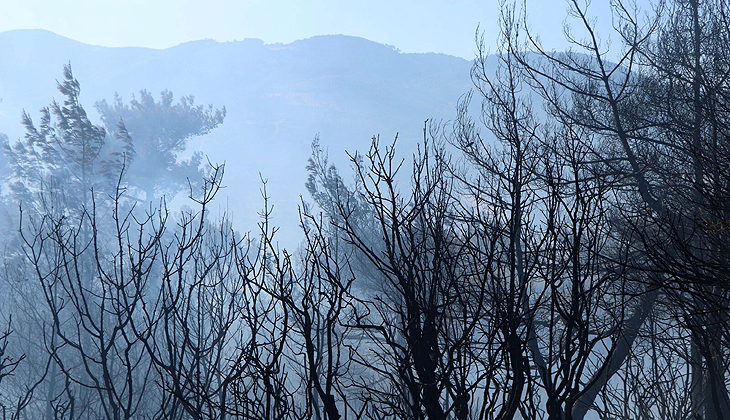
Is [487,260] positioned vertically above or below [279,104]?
below

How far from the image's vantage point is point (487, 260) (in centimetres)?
257

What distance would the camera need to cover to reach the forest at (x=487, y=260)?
2361 millimetres

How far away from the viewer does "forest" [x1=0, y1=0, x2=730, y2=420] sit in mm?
2361

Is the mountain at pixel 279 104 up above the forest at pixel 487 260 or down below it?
above

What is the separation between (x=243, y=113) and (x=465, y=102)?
182 m

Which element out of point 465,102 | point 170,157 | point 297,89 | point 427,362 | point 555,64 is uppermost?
point 297,89

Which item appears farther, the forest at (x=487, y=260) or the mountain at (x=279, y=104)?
the mountain at (x=279, y=104)

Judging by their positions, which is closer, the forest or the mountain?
the forest

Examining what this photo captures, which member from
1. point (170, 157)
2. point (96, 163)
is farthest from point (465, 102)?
point (170, 157)

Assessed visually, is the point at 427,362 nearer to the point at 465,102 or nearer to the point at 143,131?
the point at 465,102

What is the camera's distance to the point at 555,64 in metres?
8.44

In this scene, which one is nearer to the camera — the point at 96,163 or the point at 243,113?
the point at 96,163

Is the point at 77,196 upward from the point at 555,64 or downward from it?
upward

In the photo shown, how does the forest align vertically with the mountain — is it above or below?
below
